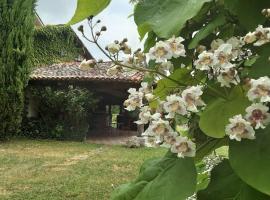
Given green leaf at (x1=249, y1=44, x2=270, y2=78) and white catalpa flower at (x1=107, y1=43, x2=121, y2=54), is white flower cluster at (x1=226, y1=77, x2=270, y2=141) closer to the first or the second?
green leaf at (x1=249, y1=44, x2=270, y2=78)

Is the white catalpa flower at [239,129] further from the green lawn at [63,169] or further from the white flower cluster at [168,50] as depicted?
the green lawn at [63,169]

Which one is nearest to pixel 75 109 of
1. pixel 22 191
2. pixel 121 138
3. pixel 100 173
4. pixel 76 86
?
pixel 76 86

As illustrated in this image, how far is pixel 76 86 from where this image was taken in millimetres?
18797

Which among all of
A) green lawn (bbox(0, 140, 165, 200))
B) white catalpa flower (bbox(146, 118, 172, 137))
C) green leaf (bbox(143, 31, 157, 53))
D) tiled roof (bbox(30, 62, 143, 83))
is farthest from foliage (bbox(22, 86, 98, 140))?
white catalpa flower (bbox(146, 118, 172, 137))

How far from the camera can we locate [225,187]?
904 mm

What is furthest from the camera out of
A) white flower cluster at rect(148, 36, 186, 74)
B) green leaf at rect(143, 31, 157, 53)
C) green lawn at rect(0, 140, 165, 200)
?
green lawn at rect(0, 140, 165, 200)

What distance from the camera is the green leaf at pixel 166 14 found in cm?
75

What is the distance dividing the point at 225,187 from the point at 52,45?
77.2 ft

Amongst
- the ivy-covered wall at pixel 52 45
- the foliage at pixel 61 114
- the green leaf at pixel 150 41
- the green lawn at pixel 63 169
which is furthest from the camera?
the ivy-covered wall at pixel 52 45

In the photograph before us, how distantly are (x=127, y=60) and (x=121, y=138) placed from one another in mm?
18801

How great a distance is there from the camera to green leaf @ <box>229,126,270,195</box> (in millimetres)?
744

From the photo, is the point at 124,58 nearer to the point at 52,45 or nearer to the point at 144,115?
the point at 144,115

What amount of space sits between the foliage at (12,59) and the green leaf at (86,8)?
15.7m

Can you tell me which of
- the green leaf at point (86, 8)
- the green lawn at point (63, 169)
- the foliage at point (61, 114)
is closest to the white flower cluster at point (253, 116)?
the green leaf at point (86, 8)
